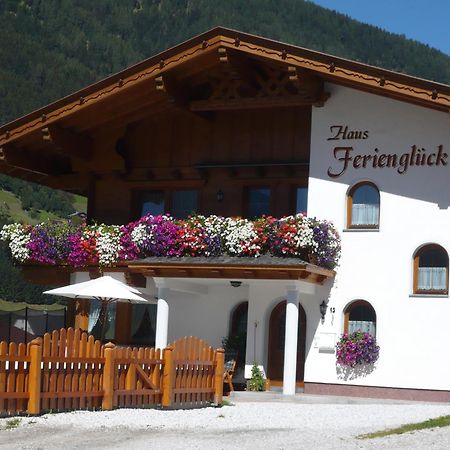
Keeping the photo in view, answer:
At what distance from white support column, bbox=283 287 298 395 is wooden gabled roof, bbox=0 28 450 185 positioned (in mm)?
4362

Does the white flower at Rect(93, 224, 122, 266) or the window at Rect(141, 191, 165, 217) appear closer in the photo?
the white flower at Rect(93, 224, 122, 266)

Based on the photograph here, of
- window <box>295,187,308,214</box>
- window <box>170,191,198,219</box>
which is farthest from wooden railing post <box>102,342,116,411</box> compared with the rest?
window <box>170,191,198,219</box>

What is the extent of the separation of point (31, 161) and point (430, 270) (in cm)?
1037

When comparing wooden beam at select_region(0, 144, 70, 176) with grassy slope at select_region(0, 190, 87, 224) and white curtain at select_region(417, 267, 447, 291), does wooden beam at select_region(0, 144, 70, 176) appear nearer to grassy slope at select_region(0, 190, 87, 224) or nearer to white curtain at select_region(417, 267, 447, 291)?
white curtain at select_region(417, 267, 447, 291)

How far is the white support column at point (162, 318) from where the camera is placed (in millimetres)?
23172

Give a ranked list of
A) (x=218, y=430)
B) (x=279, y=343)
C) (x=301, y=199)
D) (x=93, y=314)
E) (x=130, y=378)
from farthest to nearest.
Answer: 1. (x=93, y=314)
2. (x=301, y=199)
3. (x=279, y=343)
4. (x=130, y=378)
5. (x=218, y=430)

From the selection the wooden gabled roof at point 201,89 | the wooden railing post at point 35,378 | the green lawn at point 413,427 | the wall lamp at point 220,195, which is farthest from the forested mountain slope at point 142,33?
the green lawn at point 413,427

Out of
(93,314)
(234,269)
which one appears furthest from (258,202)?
(93,314)

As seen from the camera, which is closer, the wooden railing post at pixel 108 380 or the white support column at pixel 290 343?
the wooden railing post at pixel 108 380

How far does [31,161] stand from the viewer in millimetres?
26484

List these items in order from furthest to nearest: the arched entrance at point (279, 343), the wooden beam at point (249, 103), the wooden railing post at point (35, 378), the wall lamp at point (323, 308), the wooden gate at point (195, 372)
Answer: the arched entrance at point (279, 343) → the wooden beam at point (249, 103) → the wall lamp at point (323, 308) → the wooden gate at point (195, 372) → the wooden railing post at point (35, 378)

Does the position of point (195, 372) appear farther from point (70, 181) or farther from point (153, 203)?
point (70, 181)

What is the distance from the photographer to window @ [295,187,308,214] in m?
24.0

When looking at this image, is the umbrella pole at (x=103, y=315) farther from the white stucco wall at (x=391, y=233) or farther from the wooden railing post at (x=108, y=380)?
the wooden railing post at (x=108, y=380)
